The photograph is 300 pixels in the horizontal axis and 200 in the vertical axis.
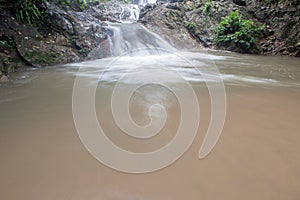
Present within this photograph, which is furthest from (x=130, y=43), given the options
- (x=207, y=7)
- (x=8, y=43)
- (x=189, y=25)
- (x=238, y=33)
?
(x=207, y=7)

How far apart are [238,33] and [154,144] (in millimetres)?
7697

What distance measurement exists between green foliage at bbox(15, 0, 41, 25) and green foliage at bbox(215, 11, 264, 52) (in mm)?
6417

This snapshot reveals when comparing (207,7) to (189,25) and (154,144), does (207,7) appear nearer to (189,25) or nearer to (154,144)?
(189,25)

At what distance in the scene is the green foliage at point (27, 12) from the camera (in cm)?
501

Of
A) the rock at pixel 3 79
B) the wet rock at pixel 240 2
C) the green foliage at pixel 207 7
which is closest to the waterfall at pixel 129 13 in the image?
the green foliage at pixel 207 7

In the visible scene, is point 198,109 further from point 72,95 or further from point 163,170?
point 72,95

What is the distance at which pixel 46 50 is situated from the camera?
16.2 feet

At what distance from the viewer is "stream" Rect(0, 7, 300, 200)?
0.96 meters

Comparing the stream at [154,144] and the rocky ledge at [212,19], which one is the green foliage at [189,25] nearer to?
the rocky ledge at [212,19]

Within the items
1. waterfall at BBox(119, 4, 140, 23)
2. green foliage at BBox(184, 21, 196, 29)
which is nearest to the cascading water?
green foliage at BBox(184, 21, 196, 29)

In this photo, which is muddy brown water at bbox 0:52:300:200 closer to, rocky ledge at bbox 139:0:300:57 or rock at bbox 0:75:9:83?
rock at bbox 0:75:9:83

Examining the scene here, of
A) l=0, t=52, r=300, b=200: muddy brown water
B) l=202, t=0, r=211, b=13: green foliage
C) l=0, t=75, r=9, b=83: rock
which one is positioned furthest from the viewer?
l=202, t=0, r=211, b=13: green foliage

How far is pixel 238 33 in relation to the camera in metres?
7.72

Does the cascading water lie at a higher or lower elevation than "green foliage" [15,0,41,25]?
lower
